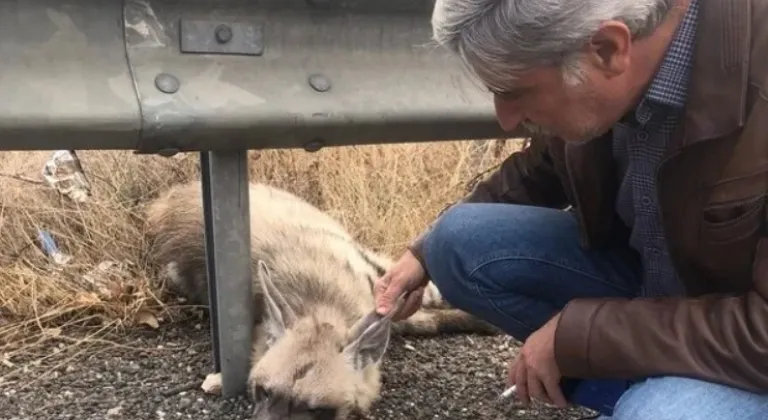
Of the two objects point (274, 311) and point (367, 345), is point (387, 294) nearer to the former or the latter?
point (367, 345)

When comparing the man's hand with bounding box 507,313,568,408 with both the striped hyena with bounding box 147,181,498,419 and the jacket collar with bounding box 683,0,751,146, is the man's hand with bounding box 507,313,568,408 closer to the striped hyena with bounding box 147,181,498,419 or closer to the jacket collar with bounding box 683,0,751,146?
the jacket collar with bounding box 683,0,751,146

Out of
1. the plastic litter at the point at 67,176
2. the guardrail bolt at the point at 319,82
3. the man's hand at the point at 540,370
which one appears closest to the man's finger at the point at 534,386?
the man's hand at the point at 540,370

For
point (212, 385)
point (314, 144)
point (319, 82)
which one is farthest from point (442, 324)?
point (319, 82)

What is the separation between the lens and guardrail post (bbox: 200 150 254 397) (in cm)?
343

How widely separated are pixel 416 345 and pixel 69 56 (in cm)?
212

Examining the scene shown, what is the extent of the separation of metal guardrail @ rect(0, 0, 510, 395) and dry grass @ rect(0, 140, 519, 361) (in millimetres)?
917


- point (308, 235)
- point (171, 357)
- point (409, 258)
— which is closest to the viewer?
point (409, 258)

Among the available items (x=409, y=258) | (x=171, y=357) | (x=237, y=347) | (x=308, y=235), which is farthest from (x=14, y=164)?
Result: (x=409, y=258)

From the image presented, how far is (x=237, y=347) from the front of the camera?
12.0 ft

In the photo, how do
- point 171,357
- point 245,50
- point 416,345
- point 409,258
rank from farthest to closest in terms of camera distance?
point 416,345
point 171,357
point 409,258
point 245,50

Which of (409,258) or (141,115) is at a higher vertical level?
(141,115)

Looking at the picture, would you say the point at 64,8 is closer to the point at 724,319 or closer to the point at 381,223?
the point at 724,319

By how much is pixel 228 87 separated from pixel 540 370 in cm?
126

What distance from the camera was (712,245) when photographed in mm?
2496
